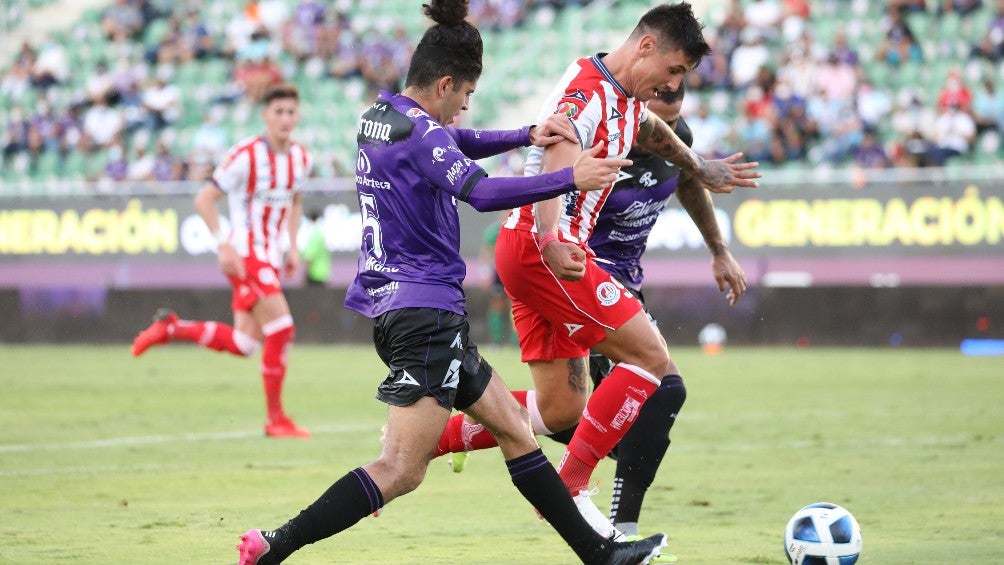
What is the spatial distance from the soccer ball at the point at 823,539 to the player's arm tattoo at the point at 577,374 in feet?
4.57

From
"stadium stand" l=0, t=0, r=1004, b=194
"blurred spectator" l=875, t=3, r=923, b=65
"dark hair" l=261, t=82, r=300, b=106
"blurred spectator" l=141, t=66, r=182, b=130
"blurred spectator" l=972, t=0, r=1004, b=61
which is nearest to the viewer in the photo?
"dark hair" l=261, t=82, r=300, b=106

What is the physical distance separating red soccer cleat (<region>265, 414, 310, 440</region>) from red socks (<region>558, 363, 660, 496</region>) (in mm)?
5000

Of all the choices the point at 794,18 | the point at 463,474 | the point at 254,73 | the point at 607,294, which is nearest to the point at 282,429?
the point at 463,474

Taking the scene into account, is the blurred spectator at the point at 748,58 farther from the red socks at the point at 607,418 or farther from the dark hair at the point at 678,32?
the red socks at the point at 607,418

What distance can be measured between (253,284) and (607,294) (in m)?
5.61

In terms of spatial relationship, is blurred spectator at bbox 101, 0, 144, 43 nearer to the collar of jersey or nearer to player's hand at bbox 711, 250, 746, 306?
player's hand at bbox 711, 250, 746, 306

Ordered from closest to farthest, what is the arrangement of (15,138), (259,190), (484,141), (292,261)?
(484,141) → (259,190) → (292,261) → (15,138)

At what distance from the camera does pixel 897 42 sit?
24.0 meters

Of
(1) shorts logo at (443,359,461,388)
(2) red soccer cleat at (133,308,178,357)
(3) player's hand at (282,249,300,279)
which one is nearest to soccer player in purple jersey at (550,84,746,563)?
(1) shorts logo at (443,359,461,388)

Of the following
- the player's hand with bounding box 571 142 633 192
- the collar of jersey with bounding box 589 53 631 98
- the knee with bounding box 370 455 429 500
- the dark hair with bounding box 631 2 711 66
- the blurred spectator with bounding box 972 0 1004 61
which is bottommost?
the knee with bounding box 370 455 429 500

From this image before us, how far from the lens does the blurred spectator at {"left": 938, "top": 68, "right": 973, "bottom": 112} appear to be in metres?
22.4

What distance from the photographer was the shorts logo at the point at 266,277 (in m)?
11.4

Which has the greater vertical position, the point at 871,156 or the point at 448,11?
the point at 448,11

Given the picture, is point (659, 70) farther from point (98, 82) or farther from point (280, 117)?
point (98, 82)
